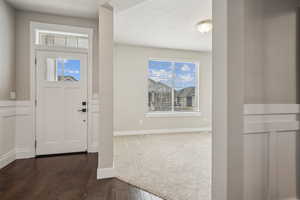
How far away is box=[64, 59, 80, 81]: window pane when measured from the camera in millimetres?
3719

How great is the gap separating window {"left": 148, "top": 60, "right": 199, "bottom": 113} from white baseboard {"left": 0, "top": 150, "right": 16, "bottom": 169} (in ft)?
12.5

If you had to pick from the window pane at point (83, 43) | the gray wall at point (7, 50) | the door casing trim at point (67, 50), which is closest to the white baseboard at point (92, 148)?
the door casing trim at point (67, 50)

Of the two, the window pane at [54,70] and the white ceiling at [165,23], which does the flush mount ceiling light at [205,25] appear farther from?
the window pane at [54,70]

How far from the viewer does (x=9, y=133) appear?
319 cm

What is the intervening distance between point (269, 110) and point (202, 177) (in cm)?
146

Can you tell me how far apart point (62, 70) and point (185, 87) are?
421 centimetres

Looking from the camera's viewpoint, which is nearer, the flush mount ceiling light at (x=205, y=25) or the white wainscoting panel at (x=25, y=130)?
the white wainscoting panel at (x=25, y=130)

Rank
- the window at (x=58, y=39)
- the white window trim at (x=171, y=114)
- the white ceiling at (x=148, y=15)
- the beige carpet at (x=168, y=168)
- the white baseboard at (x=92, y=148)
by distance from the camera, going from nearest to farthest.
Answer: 1. the beige carpet at (x=168, y=168)
2. the white ceiling at (x=148, y=15)
3. the window at (x=58, y=39)
4. the white baseboard at (x=92, y=148)
5. the white window trim at (x=171, y=114)

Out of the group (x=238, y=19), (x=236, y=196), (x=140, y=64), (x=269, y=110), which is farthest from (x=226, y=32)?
(x=140, y=64)

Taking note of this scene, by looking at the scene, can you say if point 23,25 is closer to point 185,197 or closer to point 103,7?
point 103,7

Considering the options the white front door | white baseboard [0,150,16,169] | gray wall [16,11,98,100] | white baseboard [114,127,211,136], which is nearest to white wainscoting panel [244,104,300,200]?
the white front door

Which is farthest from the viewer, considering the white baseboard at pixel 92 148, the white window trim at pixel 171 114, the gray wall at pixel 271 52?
the white window trim at pixel 171 114

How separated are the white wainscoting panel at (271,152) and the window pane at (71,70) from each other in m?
3.36

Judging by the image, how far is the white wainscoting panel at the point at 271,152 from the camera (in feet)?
4.66
